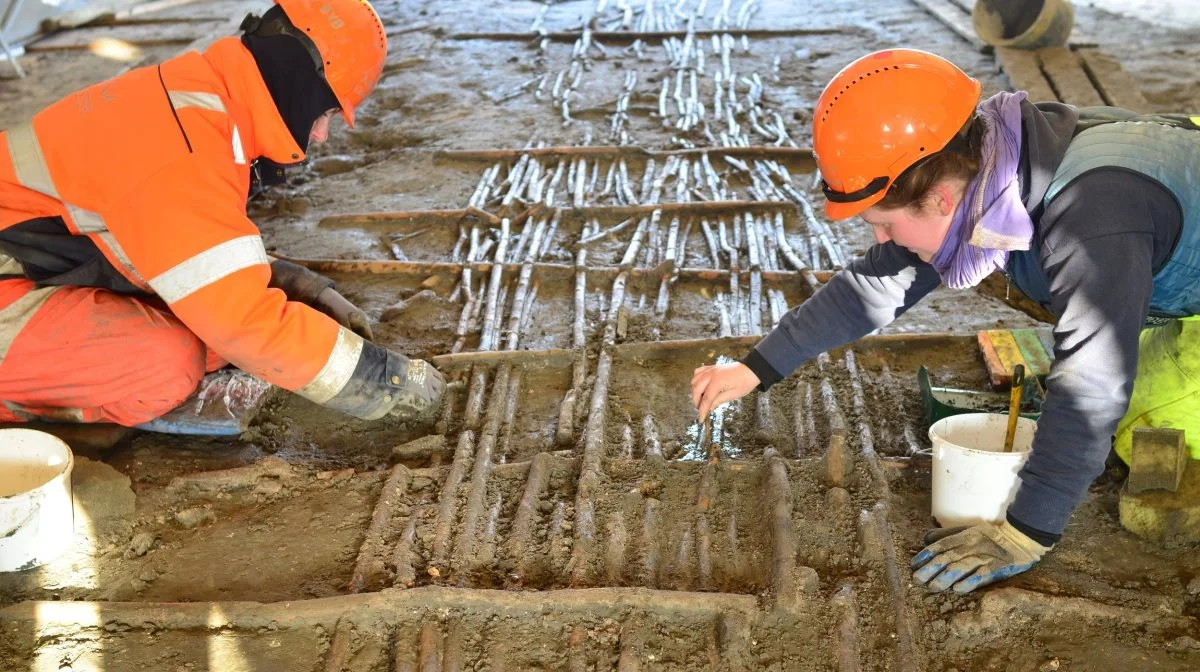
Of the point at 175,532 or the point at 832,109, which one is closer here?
the point at 832,109

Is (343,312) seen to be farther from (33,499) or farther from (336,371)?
(33,499)

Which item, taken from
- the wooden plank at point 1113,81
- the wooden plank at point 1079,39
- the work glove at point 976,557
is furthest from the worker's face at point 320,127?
the wooden plank at point 1079,39

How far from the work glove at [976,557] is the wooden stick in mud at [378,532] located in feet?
4.86

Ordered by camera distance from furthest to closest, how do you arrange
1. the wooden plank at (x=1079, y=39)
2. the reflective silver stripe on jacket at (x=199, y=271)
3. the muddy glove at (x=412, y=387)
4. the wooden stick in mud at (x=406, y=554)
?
the wooden plank at (x=1079, y=39), the muddy glove at (x=412, y=387), the reflective silver stripe on jacket at (x=199, y=271), the wooden stick in mud at (x=406, y=554)

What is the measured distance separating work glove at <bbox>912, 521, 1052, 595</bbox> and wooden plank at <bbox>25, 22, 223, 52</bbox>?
820 centimetres

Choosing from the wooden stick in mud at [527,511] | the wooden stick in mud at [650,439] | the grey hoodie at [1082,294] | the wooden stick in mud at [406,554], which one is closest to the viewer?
the grey hoodie at [1082,294]

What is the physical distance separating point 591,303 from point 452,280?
72 centimetres

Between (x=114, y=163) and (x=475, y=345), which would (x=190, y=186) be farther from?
(x=475, y=345)

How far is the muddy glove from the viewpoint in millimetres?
3314

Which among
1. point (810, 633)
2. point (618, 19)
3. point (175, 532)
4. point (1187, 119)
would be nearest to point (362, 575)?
point (175, 532)

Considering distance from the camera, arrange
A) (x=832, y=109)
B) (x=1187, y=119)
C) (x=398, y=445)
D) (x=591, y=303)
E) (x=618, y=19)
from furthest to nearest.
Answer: (x=618, y=19), (x=591, y=303), (x=398, y=445), (x=1187, y=119), (x=832, y=109)

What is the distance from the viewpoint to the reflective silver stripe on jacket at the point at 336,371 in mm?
3125

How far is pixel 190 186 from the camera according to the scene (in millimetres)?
2848

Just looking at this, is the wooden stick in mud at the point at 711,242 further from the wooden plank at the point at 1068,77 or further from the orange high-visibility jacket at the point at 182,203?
the wooden plank at the point at 1068,77
